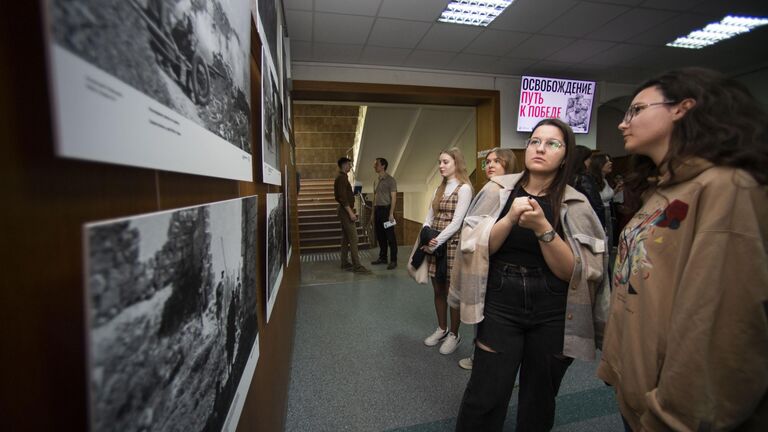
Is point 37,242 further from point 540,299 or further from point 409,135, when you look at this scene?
point 409,135

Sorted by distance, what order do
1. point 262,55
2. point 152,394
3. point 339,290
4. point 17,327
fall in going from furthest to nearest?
point 339,290, point 262,55, point 152,394, point 17,327

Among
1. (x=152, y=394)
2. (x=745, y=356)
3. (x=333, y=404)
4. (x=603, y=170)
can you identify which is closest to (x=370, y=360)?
(x=333, y=404)

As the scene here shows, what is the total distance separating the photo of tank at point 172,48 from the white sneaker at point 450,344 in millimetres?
2358

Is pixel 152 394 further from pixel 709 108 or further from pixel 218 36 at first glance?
pixel 709 108

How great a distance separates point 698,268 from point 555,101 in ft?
18.0

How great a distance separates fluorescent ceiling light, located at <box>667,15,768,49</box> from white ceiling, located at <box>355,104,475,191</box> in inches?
126

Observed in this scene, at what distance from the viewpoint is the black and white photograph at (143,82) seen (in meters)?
0.19

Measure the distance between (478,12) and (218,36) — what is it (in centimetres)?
380

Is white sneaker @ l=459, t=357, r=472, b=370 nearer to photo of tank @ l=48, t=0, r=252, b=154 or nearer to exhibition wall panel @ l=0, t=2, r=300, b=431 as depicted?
photo of tank @ l=48, t=0, r=252, b=154

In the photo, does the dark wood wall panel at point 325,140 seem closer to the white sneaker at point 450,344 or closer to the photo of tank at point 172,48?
the white sneaker at point 450,344

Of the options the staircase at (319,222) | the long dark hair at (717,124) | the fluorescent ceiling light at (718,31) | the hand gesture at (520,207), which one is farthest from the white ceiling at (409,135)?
the long dark hair at (717,124)

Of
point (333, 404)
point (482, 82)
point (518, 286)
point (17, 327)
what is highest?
point (482, 82)

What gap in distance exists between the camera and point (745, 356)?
0.69 metres

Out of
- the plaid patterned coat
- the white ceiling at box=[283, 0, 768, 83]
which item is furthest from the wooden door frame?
the plaid patterned coat
